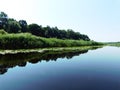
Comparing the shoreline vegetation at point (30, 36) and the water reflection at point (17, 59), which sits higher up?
the shoreline vegetation at point (30, 36)

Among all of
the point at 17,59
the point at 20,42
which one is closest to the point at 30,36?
the point at 20,42

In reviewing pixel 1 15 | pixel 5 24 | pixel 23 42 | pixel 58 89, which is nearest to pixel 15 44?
pixel 23 42

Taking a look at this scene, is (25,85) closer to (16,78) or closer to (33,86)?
(33,86)

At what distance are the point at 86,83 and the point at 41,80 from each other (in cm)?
279

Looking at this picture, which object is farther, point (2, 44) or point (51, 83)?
point (2, 44)

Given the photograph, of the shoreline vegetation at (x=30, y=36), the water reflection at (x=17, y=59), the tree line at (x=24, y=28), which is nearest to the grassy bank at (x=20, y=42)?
the shoreline vegetation at (x=30, y=36)

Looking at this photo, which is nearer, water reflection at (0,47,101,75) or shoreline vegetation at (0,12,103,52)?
water reflection at (0,47,101,75)

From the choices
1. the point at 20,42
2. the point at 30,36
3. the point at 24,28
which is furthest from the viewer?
the point at 24,28

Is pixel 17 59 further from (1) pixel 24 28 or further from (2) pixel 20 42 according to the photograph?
(1) pixel 24 28

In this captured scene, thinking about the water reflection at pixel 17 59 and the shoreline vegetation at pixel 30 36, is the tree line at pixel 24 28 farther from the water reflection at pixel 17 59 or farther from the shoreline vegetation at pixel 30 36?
the water reflection at pixel 17 59

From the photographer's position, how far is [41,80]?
1363 centimetres

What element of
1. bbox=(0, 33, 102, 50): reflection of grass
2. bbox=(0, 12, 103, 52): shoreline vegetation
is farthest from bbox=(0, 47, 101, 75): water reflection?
bbox=(0, 33, 102, 50): reflection of grass

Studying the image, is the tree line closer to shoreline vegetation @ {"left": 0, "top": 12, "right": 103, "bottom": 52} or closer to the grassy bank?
shoreline vegetation @ {"left": 0, "top": 12, "right": 103, "bottom": 52}

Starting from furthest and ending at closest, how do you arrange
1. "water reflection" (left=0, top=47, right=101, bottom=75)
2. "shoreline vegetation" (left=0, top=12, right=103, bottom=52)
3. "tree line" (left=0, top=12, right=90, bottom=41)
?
"tree line" (left=0, top=12, right=90, bottom=41) < "shoreline vegetation" (left=0, top=12, right=103, bottom=52) < "water reflection" (left=0, top=47, right=101, bottom=75)
